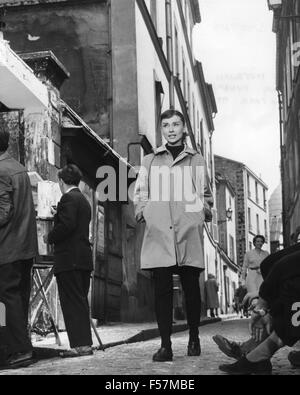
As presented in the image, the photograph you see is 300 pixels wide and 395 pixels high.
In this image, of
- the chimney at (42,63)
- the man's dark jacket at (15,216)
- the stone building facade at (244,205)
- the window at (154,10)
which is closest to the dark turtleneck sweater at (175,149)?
the man's dark jacket at (15,216)

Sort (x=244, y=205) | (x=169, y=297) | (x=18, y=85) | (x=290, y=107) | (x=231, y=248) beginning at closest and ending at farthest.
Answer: (x=169, y=297) → (x=18, y=85) → (x=290, y=107) → (x=231, y=248) → (x=244, y=205)

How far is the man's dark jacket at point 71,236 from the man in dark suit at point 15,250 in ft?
1.60

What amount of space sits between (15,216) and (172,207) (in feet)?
3.46

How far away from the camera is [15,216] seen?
17.1 feet

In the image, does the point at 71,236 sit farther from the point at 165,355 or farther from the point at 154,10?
the point at 154,10

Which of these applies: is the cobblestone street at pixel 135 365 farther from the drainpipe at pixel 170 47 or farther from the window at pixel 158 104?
the drainpipe at pixel 170 47

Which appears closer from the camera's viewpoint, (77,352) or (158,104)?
(77,352)

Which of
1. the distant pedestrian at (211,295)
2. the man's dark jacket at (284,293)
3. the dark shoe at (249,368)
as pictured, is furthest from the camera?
the distant pedestrian at (211,295)

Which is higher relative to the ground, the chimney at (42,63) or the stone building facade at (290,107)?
the stone building facade at (290,107)

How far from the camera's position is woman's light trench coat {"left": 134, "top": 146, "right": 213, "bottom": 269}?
5.08 m

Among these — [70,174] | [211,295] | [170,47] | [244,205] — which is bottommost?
[211,295]

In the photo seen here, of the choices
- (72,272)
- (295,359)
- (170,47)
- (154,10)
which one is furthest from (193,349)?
(170,47)

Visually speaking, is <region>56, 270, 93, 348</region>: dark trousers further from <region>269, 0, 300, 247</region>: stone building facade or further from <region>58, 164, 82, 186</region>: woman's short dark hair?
<region>269, 0, 300, 247</region>: stone building facade

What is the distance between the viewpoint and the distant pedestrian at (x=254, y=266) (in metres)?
11.1
